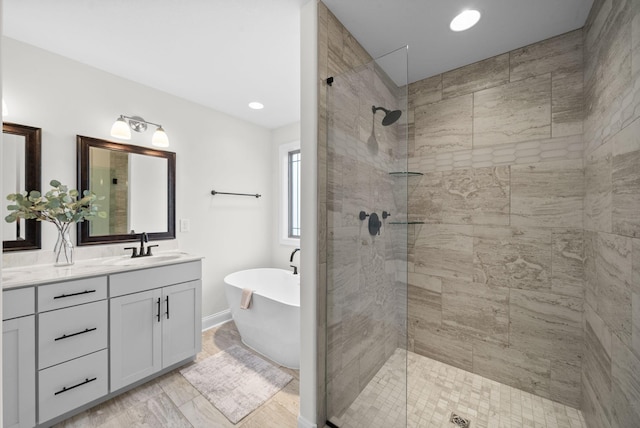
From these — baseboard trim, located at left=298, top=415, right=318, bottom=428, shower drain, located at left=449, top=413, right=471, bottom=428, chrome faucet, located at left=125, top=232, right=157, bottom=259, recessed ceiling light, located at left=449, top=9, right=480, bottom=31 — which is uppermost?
recessed ceiling light, located at left=449, top=9, right=480, bottom=31

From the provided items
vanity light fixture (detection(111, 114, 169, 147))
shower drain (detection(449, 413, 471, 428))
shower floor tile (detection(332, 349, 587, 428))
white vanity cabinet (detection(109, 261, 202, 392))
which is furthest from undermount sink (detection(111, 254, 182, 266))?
shower drain (detection(449, 413, 471, 428))

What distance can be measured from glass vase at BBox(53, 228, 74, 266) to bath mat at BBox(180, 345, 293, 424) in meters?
1.17

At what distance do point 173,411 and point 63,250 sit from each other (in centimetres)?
136

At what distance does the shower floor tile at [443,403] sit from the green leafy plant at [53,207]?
2.23m

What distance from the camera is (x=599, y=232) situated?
1.39 m

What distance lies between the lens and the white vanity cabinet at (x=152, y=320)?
5.77 ft

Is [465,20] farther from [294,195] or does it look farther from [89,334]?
Result: [89,334]

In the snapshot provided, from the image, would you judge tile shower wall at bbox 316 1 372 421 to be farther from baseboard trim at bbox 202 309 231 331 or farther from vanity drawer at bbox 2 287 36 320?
Answer: baseboard trim at bbox 202 309 231 331

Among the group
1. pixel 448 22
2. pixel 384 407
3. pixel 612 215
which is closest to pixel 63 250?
pixel 384 407

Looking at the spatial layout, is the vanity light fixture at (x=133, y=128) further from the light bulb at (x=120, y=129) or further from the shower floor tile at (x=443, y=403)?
the shower floor tile at (x=443, y=403)

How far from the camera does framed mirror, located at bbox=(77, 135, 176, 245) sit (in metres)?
2.08

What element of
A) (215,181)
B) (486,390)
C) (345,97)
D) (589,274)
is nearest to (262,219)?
(215,181)

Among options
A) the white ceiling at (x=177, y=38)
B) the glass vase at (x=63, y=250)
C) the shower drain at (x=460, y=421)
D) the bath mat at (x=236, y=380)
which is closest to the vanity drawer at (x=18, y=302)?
the glass vase at (x=63, y=250)

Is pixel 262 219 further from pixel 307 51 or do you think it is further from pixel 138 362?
pixel 307 51
